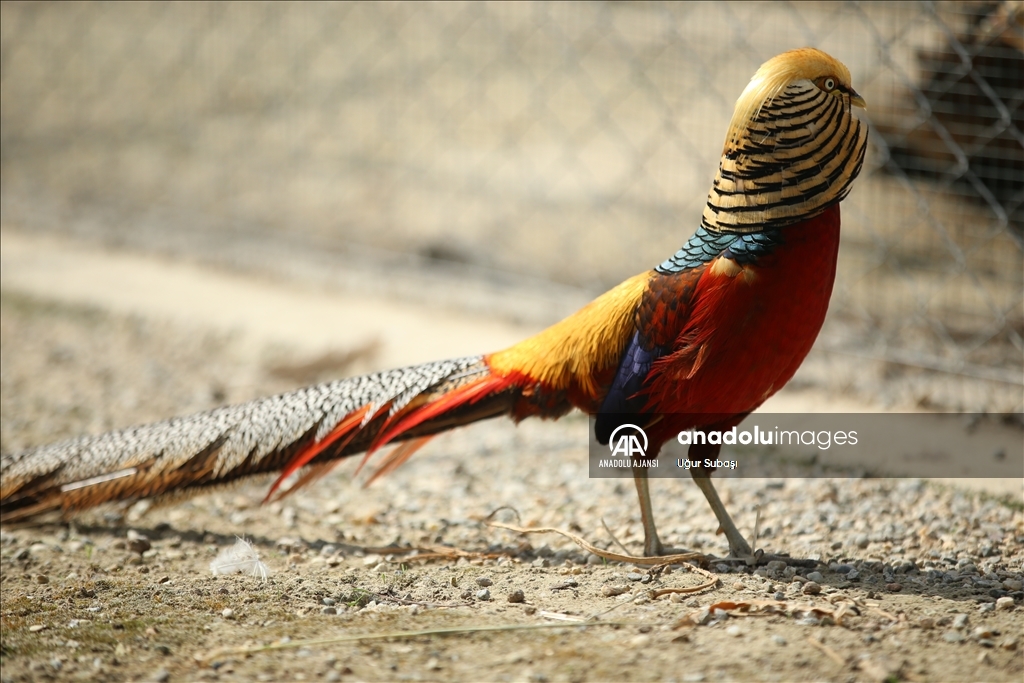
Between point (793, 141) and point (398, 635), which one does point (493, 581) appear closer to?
point (398, 635)

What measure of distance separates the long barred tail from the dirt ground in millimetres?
210

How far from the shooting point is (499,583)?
124 inches

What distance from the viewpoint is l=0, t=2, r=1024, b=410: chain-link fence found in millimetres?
5383

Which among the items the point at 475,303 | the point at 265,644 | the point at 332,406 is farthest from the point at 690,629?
the point at 475,303

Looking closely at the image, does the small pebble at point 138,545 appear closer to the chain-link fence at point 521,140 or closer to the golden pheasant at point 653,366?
the golden pheasant at point 653,366

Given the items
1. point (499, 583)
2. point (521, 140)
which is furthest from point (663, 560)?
point (521, 140)

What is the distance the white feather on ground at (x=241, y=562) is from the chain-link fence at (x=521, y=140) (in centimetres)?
292

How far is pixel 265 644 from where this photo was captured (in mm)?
2639

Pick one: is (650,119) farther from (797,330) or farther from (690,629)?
(690,629)

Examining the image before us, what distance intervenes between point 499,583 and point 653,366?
79 centimetres

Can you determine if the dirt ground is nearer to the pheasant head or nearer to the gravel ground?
the gravel ground

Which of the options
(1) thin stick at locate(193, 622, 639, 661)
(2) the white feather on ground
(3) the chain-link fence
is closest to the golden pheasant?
(2) the white feather on ground

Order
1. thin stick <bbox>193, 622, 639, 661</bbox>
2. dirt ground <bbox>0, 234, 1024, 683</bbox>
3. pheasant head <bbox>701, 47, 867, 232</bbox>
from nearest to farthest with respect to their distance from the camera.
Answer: dirt ground <bbox>0, 234, 1024, 683</bbox>, thin stick <bbox>193, 622, 639, 661</bbox>, pheasant head <bbox>701, 47, 867, 232</bbox>

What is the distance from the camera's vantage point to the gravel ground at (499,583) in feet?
8.20
